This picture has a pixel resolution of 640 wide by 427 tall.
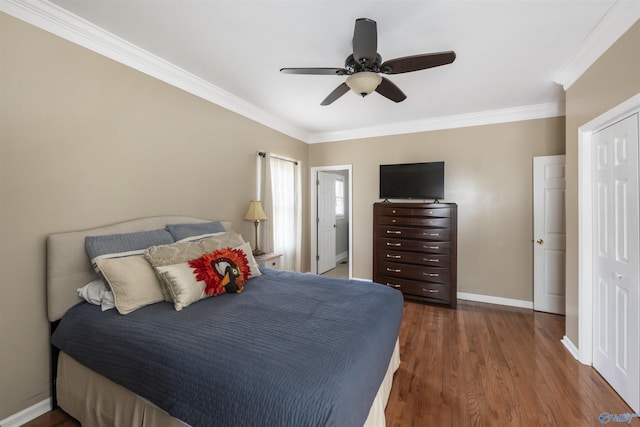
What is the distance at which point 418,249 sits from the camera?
3617 millimetres

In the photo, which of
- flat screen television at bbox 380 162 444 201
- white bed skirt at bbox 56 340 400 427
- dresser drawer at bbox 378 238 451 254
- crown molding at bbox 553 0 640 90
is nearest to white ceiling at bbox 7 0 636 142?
crown molding at bbox 553 0 640 90

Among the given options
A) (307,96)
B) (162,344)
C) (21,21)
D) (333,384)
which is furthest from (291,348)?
(307,96)

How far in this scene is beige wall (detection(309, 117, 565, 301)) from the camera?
137 inches

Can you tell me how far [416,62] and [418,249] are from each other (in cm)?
246

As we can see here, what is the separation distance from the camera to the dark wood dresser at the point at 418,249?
11.3ft

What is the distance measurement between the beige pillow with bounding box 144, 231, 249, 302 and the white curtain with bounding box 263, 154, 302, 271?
1.49 metres

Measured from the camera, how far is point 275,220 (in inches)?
154

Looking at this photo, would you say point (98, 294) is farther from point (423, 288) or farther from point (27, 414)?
point (423, 288)

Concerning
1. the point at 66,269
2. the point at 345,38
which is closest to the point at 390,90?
the point at 345,38

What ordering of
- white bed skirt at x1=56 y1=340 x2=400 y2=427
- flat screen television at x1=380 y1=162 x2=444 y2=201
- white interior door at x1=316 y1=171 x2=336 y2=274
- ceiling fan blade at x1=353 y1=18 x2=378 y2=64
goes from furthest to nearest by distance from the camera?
white interior door at x1=316 y1=171 x2=336 y2=274, flat screen television at x1=380 y1=162 x2=444 y2=201, ceiling fan blade at x1=353 y1=18 x2=378 y2=64, white bed skirt at x1=56 y1=340 x2=400 y2=427

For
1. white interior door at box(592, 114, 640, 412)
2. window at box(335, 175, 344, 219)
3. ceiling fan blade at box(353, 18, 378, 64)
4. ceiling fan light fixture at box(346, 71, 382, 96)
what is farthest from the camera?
window at box(335, 175, 344, 219)

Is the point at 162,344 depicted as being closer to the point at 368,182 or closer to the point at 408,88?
the point at 408,88

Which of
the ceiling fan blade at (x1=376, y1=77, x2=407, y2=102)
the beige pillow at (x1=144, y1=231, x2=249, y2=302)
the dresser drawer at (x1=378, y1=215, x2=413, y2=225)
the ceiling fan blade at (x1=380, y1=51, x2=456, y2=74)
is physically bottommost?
the beige pillow at (x1=144, y1=231, x2=249, y2=302)

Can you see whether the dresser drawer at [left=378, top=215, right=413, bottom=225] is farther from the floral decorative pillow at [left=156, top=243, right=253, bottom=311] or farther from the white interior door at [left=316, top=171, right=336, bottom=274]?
the floral decorative pillow at [left=156, top=243, right=253, bottom=311]
